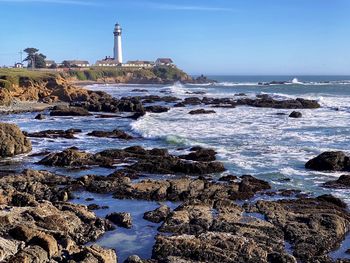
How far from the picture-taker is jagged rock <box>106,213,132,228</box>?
13.5 meters

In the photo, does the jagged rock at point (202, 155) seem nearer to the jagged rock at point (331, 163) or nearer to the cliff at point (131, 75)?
the jagged rock at point (331, 163)

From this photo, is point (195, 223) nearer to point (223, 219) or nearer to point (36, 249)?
point (223, 219)

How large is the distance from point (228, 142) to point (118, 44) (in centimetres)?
12681

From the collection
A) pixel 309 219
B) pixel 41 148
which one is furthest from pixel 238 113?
pixel 309 219

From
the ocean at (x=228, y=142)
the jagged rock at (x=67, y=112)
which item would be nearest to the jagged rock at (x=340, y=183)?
the ocean at (x=228, y=142)

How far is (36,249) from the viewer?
977 centimetres

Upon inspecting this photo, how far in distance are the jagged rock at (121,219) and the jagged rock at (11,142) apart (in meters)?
12.3

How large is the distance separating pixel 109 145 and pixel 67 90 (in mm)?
41164

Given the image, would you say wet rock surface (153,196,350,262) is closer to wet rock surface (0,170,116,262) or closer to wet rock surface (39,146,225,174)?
wet rock surface (0,170,116,262)

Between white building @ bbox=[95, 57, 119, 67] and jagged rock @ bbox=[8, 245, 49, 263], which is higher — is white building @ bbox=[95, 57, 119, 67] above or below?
above

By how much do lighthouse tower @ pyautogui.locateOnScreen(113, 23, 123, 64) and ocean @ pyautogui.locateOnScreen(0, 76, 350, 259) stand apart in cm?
9694

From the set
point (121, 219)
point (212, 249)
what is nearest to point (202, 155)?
point (121, 219)

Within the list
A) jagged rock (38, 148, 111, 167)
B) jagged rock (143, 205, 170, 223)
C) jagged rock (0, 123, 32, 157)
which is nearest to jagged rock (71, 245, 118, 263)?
jagged rock (143, 205, 170, 223)

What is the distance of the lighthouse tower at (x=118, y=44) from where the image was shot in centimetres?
14198
